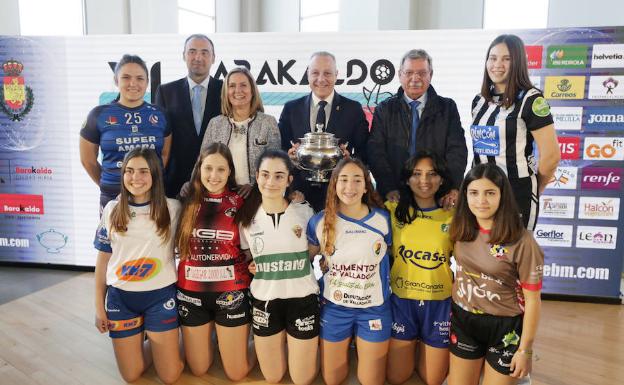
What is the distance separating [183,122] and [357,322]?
1727 mm

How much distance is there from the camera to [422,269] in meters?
2.48

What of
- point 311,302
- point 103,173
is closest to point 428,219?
point 311,302

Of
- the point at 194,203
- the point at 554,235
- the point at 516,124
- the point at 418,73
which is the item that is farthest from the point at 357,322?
the point at 554,235

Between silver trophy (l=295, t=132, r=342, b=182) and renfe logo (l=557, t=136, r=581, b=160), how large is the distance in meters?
2.24

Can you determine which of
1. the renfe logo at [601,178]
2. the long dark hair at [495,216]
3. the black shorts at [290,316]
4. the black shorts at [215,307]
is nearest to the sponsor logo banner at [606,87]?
the renfe logo at [601,178]

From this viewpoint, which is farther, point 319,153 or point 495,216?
point 319,153

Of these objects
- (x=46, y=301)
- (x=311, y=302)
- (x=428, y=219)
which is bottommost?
(x=46, y=301)

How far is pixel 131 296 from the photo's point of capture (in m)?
2.58

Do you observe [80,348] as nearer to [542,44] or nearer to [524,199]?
[524,199]

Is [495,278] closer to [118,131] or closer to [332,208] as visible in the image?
[332,208]

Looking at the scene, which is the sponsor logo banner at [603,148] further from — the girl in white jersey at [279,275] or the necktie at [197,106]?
the necktie at [197,106]

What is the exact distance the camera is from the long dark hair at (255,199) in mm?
2537

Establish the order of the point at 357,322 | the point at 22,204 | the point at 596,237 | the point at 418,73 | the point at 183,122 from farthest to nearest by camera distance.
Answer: the point at 22,204 < the point at 596,237 < the point at 183,122 < the point at 418,73 < the point at 357,322

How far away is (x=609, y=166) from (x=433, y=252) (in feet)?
7.59
